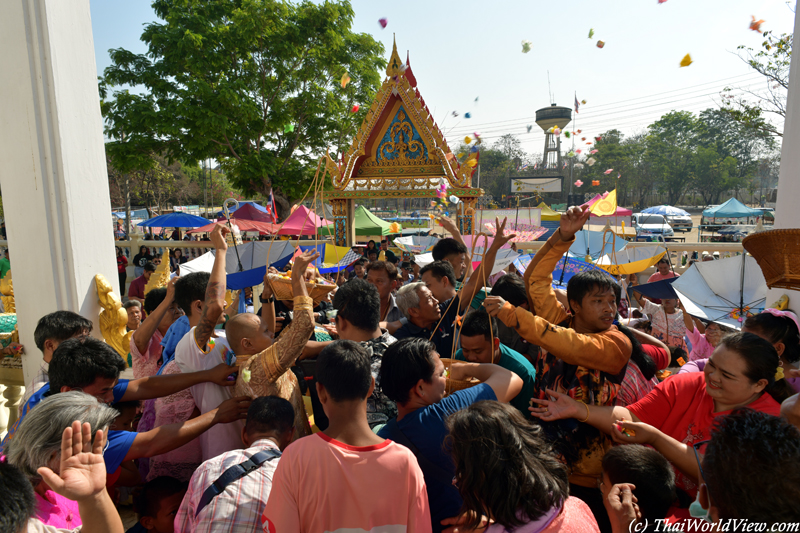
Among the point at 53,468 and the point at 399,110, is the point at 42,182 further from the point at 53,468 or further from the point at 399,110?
the point at 399,110

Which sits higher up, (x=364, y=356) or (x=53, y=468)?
(x=364, y=356)

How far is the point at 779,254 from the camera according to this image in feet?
7.39

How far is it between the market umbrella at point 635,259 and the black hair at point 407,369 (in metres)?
4.31

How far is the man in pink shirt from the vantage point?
1.56m

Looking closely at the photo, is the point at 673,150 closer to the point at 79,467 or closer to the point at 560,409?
the point at 560,409

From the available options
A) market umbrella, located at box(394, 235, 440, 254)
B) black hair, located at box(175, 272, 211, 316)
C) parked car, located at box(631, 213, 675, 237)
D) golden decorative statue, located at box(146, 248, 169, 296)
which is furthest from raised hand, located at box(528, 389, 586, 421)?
parked car, located at box(631, 213, 675, 237)

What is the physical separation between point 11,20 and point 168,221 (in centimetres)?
1360

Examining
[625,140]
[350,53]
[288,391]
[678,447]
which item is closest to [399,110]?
[350,53]

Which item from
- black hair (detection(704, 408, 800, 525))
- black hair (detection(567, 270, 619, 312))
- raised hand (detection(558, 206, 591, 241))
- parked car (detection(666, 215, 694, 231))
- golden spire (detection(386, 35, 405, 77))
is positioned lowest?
parked car (detection(666, 215, 694, 231))

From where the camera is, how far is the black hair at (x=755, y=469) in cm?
125

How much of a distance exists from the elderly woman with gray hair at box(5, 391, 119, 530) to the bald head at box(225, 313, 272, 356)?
2.46ft

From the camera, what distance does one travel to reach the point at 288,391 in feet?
8.38

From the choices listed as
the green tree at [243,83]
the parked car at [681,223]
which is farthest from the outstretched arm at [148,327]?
the parked car at [681,223]

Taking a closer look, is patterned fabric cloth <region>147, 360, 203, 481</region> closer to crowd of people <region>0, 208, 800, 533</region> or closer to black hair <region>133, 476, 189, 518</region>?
crowd of people <region>0, 208, 800, 533</region>
